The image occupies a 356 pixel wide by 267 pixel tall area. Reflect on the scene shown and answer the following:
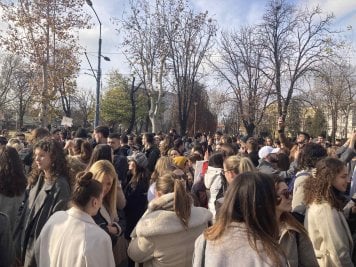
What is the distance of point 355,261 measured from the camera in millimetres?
3695

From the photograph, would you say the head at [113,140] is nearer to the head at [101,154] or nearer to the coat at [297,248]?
the head at [101,154]

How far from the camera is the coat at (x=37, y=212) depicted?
3805mm

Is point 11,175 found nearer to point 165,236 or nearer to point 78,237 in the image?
A: point 78,237

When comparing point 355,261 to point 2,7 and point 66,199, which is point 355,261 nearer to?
point 66,199

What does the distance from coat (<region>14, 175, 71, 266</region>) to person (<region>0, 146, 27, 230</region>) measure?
9.5 inches

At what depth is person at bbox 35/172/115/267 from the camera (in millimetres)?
2932

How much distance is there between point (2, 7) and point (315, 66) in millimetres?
19275

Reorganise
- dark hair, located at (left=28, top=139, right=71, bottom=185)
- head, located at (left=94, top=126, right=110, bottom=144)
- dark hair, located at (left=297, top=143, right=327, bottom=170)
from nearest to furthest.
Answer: dark hair, located at (left=28, top=139, right=71, bottom=185) < dark hair, located at (left=297, top=143, right=327, bottom=170) < head, located at (left=94, top=126, right=110, bottom=144)

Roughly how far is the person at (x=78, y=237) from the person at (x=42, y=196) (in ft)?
2.09

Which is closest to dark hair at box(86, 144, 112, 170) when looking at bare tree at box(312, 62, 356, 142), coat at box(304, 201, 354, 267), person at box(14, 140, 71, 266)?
person at box(14, 140, 71, 266)

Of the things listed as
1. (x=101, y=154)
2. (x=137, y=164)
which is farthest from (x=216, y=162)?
(x=101, y=154)

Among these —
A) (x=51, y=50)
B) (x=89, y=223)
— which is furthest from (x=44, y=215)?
(x=51, y=50)

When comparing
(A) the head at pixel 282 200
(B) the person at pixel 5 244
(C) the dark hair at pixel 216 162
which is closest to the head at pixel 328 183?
(A) the head at pixel 282 200

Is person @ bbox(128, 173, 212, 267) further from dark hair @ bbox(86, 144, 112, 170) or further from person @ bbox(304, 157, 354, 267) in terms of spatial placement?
dark hair @ bbox(86, 144, 112, 170)
